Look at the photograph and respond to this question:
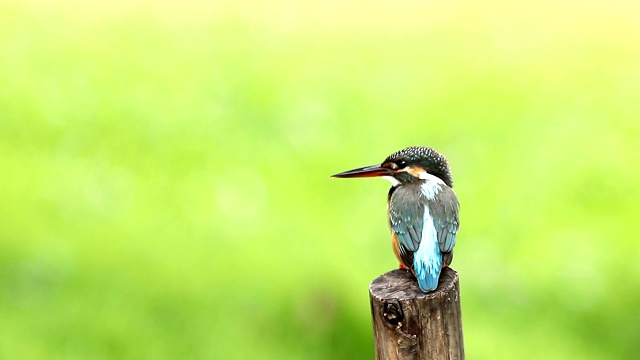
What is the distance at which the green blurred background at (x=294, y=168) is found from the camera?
6223 mm

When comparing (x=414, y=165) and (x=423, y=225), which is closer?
(x=423, y=225)

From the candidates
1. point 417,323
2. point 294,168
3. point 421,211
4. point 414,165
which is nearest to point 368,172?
point 414,165

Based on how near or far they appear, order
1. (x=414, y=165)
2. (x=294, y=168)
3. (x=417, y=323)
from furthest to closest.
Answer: (x=294, y=168), (x=414, y=165), (x=417, y=323)

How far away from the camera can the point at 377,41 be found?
867 cm

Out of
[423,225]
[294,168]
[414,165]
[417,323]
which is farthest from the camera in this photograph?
[294,168]

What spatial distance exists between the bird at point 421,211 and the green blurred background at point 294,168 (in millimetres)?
2202

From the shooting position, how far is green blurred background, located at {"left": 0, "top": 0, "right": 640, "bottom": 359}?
6.22m

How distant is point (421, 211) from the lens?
3783 mm

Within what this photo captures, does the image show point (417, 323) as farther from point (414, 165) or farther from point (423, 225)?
point (414, 165)

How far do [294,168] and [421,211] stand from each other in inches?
133

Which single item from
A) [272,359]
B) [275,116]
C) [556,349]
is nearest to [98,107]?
[275,116]

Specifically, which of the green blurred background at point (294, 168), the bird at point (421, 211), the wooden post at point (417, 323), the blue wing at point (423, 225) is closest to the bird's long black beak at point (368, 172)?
the bird at point (421, 211)

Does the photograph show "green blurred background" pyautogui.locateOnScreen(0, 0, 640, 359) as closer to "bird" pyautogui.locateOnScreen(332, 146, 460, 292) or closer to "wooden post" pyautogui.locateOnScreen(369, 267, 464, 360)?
"bird" pyautogui.locateOnScreen(332, 146, 460, 292)

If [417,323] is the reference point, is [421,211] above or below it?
above
